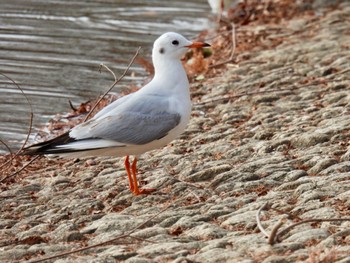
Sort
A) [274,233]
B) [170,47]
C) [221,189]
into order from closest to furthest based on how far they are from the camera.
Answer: [274,233] → [221,189] → [170,47]

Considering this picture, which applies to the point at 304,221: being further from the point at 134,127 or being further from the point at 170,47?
the point at 170,47

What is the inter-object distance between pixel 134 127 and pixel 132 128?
0.07 feet

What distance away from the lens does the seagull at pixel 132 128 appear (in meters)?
8.26

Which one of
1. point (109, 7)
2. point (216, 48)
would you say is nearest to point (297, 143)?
point (216, 48)

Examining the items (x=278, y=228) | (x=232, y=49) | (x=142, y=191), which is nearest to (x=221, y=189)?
(x=142, y=191)

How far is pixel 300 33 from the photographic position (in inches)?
570

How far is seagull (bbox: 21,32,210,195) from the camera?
826cm

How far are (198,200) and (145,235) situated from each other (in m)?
0.91

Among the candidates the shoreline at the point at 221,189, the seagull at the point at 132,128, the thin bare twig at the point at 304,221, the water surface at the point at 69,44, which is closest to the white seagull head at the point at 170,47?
the seagull at the point at 132,128

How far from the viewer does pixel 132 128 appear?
8.41 meters

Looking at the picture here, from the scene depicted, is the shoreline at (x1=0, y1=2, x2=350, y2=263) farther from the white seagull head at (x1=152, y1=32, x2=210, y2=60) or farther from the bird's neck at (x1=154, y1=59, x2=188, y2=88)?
the white seagull head at (x1=152, y1=32, x2=210, y2=60)

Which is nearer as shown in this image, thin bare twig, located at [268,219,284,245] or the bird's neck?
thin bare twig, located at [268,219,284,245]

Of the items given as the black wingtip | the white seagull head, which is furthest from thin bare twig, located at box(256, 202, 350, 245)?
the white seagull head

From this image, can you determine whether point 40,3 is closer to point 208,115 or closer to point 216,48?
point 216,48
